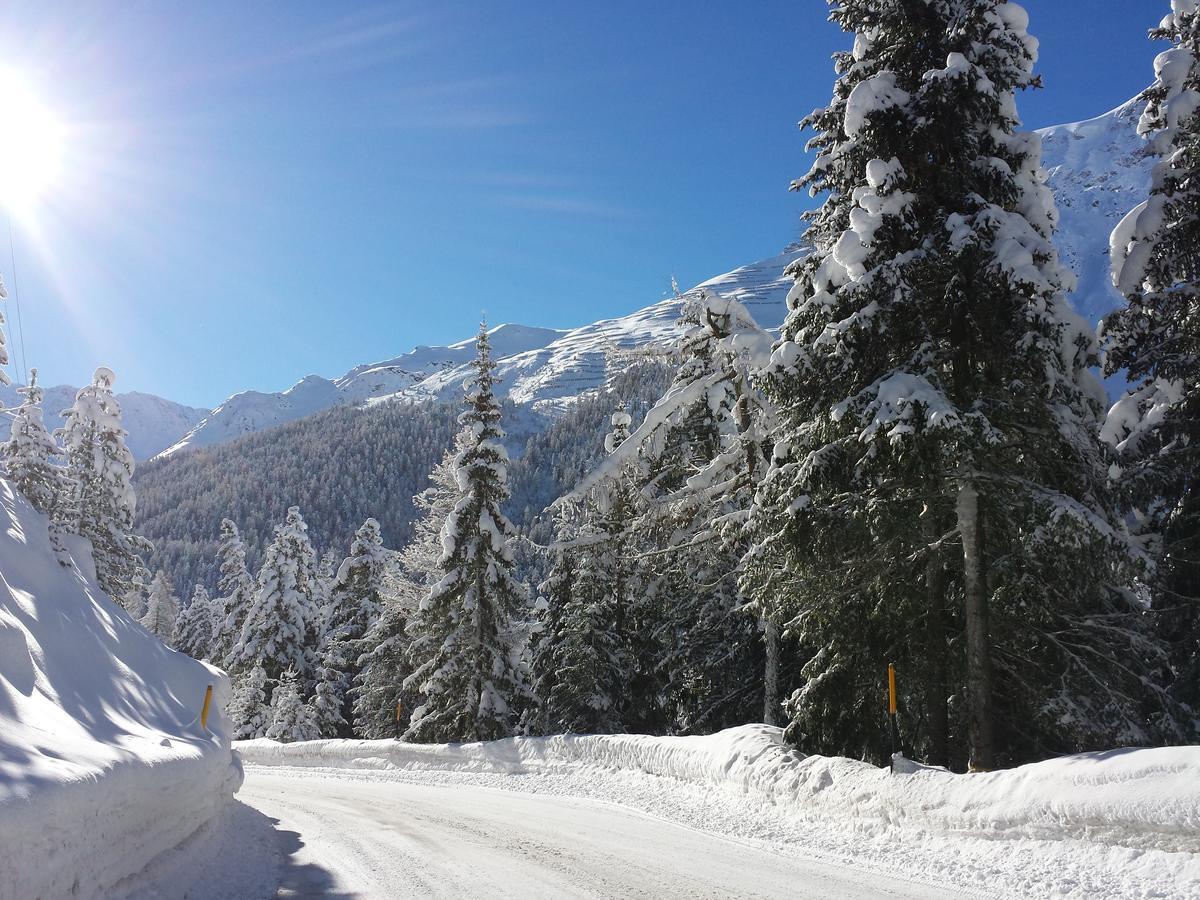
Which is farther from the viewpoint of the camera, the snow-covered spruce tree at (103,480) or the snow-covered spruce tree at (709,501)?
the snow-covered spruce tree at (103,480)

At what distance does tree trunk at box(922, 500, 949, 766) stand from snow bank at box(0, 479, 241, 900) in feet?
32.4

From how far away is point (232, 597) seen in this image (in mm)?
46375

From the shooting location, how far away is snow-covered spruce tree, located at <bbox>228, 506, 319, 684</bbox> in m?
39.1

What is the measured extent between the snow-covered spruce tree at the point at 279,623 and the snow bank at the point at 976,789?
28.5 metres

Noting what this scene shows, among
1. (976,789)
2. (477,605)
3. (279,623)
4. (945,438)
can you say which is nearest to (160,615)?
(279,623)

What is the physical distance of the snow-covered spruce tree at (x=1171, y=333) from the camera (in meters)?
13.7

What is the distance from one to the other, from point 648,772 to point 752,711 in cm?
564

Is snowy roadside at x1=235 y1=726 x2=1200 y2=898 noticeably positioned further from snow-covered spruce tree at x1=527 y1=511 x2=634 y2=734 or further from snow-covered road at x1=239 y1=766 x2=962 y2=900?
snow-covered spruce tree at x1=527 y1=511 x2=634 y2=734

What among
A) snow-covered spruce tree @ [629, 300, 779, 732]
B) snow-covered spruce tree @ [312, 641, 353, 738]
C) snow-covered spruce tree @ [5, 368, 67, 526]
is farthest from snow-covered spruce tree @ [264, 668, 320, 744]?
snow-covered spruce tree @ [629, 300, 779, 732]

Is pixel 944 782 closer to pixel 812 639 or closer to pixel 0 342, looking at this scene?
pixel 812 639

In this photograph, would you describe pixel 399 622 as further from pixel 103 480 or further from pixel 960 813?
pixel 960 813

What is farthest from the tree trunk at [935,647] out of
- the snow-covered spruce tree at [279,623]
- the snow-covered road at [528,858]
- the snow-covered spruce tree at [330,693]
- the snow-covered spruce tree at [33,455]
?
the snow-covered spruce tree at [279,623]

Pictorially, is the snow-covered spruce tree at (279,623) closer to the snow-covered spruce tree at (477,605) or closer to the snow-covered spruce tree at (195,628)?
A: the snow-covered spruce tree at (477,605)

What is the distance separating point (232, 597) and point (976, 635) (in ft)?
150
